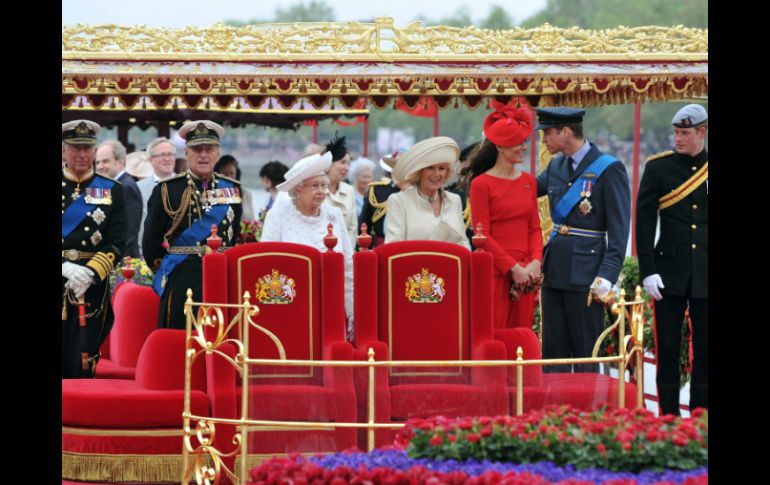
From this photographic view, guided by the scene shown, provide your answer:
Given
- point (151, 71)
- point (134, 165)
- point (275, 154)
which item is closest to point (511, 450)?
point (151, 71)

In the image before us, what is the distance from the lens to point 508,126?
7.64 meters

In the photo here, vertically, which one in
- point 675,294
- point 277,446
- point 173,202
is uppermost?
point 173,202

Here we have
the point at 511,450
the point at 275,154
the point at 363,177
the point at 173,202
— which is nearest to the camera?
the point at 511,450

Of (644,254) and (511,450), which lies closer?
(511,450)

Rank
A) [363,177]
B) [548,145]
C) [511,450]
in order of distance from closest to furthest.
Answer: [511,450], [548,145], [363,177]

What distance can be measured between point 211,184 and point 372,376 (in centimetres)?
223

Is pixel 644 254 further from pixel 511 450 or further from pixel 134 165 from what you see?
pixel 134 165

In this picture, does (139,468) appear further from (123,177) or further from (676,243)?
(123,177)

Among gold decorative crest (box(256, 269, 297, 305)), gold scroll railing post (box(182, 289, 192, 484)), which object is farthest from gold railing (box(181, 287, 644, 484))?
gold decorative crest (box(256, 269, 297, 305))

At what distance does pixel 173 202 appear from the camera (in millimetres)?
7527

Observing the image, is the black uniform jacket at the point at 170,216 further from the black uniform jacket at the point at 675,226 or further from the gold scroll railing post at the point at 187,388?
the black uniform jacket at the point at 675,226

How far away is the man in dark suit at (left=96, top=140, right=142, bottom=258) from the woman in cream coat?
3.77 meters

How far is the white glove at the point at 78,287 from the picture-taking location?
7.59 metres

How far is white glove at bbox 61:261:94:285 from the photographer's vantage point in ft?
24.9
